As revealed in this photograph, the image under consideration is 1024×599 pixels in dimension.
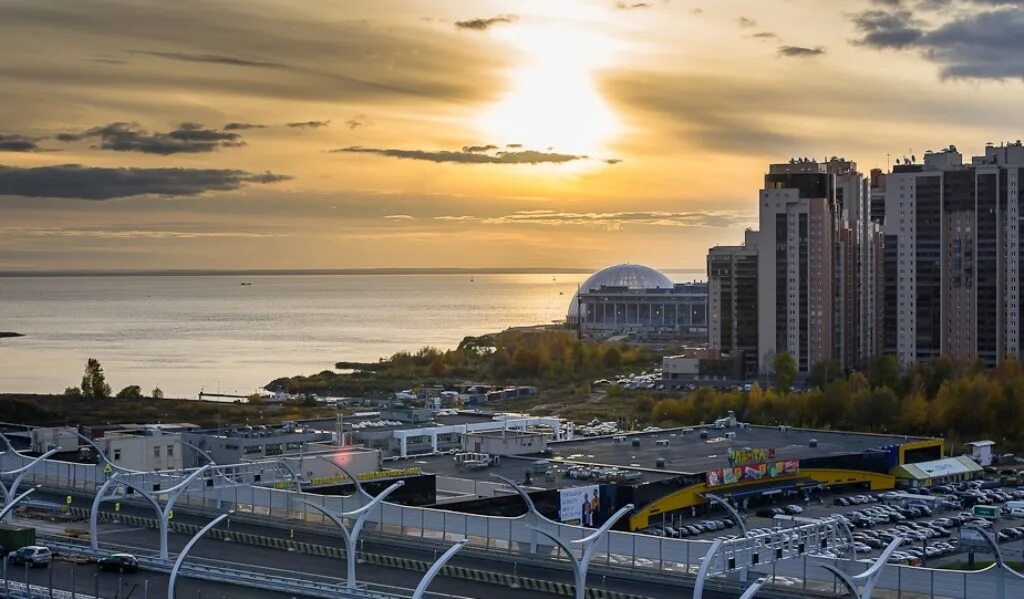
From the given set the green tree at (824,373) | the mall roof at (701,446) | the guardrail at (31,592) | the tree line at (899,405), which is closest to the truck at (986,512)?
the mall roof at (701,446)

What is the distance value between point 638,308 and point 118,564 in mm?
59868

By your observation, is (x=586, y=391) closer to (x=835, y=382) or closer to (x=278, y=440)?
(x=835, y=382)

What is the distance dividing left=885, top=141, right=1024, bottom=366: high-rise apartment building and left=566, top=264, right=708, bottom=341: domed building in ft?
84.0

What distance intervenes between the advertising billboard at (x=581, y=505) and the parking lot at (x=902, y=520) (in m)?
0.79

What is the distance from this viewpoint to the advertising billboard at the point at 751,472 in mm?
20875

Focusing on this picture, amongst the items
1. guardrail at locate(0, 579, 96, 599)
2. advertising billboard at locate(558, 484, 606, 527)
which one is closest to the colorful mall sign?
advertising billboard at locate(558, 484, 606, 527)

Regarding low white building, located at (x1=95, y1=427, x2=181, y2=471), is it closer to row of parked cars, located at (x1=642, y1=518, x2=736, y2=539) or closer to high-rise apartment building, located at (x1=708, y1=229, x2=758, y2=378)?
row of parked cars, located at (x1=642, y1=518, x2=736, y2=539)

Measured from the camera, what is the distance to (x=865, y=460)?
934 inches

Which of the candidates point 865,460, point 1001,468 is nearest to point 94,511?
point 865,460

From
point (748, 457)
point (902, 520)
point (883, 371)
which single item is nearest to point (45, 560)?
point (748, 457)

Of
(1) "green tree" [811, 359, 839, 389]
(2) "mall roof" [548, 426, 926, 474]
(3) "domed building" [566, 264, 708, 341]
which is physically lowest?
(2) "mall roof" [548, 426, 926, 474]

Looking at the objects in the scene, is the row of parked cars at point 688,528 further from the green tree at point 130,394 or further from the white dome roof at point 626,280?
the white dome roof at point 626,280

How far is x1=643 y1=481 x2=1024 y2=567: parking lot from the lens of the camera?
59.7 feet

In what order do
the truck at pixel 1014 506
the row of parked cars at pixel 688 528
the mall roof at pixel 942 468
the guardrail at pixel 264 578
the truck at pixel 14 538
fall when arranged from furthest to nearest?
1. the mall roof at pixel 942 468
2. the truck at pixel 1014 506
3. the row of parked cars at pixel 688 528
4. the truck at pixel 14 538
5. the guardrail at pixel 264 578
